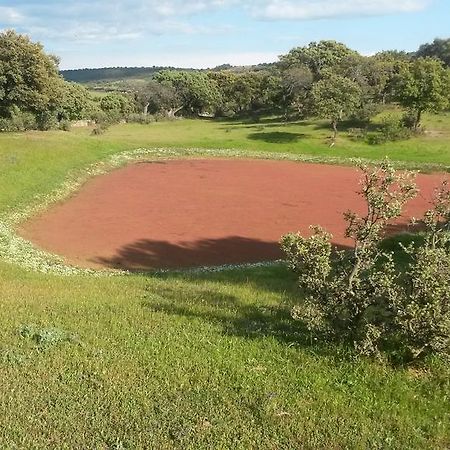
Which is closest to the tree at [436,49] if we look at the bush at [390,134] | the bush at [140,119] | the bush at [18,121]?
the bush at [390,134]

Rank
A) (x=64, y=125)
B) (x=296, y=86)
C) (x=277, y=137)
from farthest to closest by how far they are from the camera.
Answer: (x=296, y=86) → (x=64, y=125) → (x=277, y=137)

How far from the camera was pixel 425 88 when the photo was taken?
62.0 metres

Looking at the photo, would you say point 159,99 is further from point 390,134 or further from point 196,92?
point 390,134

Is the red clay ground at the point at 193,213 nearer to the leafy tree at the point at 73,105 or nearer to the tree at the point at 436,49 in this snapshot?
the leafy tree at the point at 73,105

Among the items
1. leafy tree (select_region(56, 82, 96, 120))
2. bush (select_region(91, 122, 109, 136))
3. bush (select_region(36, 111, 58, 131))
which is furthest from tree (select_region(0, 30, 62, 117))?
bush (select_region(91, 122, 109, 136))

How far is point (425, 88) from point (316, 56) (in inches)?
1867

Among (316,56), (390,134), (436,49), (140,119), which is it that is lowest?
(390,134)

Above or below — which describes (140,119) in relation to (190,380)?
above

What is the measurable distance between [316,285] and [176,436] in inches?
180

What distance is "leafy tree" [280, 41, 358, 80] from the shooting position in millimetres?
104338

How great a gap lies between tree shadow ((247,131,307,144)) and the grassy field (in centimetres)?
4880

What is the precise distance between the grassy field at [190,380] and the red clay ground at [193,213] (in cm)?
1033

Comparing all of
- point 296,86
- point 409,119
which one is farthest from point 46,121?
point 409,119

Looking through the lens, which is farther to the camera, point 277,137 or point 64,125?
point 64,125
